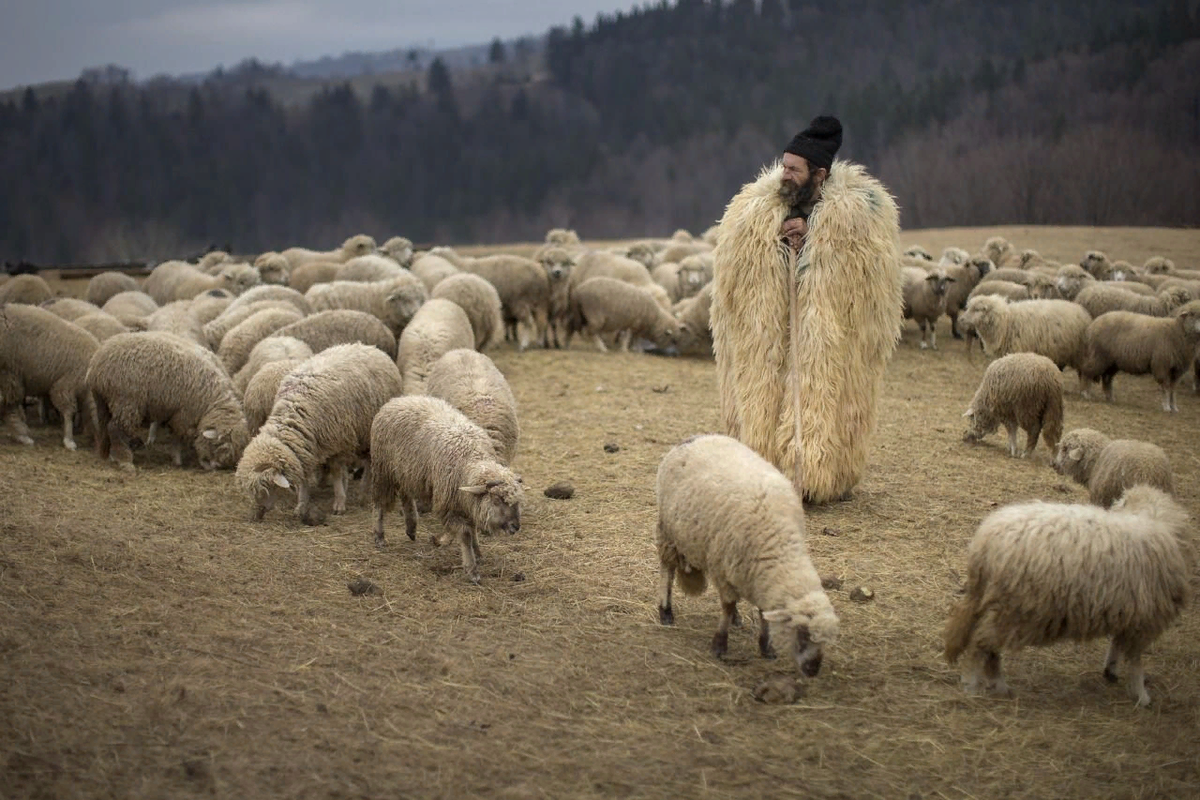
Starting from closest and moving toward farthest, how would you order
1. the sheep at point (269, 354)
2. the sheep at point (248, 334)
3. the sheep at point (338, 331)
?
the sheep at point (269, 354) → the sheep at point (338, 331) → the sheep at point (248, 334)

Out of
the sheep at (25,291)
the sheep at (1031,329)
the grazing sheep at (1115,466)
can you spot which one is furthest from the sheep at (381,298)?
the grazing sheep at (1115,466)

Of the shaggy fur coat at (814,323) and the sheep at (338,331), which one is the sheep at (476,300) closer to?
the sheep at (338,331)

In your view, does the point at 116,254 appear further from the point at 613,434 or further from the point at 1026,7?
the point at 1026,7

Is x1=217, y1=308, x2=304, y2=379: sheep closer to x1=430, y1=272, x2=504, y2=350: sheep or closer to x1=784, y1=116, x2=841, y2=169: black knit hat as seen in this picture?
x1=430, y1=272, x2=504, y2=350: sheep

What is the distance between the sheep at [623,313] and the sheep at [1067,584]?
11.9 meters

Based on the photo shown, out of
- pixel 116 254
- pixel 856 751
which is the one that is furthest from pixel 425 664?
pixel 116 254

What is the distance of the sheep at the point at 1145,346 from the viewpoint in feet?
41.4

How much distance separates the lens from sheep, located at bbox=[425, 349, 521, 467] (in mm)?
8055

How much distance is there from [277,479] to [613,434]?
417cm

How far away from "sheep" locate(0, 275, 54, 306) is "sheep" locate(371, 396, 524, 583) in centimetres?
1102

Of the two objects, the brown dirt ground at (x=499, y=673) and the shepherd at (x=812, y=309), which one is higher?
the shepherd at (x=812, y=309)

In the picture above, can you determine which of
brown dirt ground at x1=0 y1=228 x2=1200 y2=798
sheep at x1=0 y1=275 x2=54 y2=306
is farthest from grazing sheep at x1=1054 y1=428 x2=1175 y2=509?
sheep at x1=0 y1=275 x2=54 y2=306

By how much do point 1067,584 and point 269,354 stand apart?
770cm

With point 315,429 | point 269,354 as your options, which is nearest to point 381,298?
point 269,354
